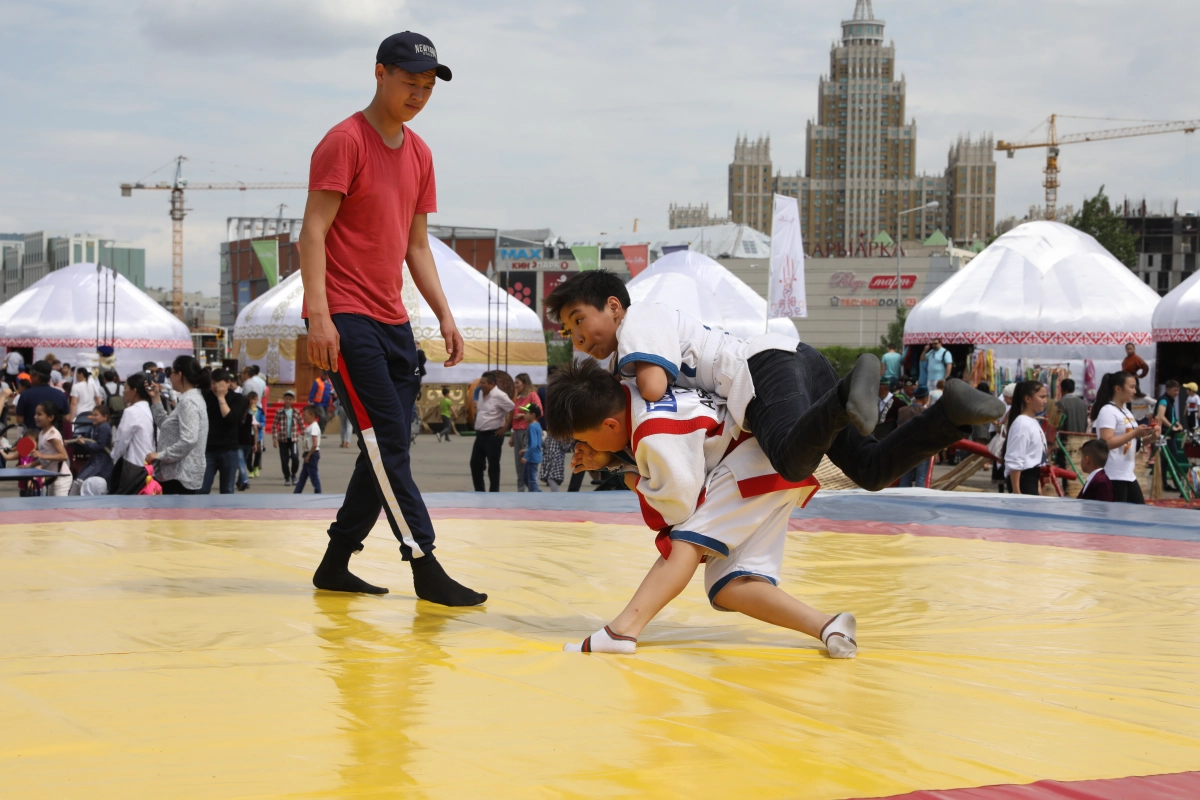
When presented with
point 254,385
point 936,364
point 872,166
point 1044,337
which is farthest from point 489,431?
point 872,166

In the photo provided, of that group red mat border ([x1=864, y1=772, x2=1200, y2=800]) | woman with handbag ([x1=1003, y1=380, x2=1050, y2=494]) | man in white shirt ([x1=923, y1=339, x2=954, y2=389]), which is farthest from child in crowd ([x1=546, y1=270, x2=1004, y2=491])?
man in white shirt ([x1=923, y1=339, x2=954, y2=389])

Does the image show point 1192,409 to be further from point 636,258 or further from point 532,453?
point 636,258

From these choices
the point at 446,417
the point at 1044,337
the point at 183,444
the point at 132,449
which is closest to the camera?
the point at 183,444

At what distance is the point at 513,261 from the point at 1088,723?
90363mm

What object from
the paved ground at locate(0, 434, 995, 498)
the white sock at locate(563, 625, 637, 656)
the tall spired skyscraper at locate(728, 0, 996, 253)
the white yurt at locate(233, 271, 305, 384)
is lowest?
the paved ground at locate(0, 434, 995, 498)

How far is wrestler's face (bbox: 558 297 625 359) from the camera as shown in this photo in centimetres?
273

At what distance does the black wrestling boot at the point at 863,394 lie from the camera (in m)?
2.22

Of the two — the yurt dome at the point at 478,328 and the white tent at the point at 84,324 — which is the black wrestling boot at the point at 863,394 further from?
the white tent at the point at 84,324

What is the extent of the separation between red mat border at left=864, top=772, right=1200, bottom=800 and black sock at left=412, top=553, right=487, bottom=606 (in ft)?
5.41

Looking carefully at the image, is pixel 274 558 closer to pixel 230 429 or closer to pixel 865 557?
pixel 865 557

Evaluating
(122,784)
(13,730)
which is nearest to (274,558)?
(13,730)

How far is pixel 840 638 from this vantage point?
2.53 m

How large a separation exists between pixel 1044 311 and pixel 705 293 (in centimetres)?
679

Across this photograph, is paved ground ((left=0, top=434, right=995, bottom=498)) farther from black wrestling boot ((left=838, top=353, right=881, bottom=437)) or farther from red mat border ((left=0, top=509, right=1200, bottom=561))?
black wrestling boot ((left=838, top=353, right=881, bottom=437))
